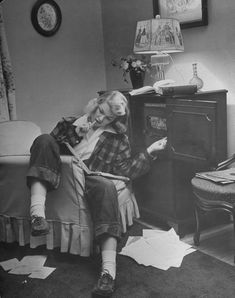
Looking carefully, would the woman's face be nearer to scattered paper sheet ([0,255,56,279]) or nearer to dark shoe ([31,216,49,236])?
dark shoe ([31,216,49,236])

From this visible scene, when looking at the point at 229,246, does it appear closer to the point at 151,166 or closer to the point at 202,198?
the point at 202,198

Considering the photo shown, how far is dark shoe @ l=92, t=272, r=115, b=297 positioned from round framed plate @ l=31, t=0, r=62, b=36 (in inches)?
78.0

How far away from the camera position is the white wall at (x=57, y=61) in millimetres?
3004

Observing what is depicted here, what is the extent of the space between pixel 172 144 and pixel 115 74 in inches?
49.5

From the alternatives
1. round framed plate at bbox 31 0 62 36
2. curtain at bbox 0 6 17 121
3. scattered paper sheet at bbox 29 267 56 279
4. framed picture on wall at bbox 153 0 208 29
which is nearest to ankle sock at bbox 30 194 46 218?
scattered paper sheet at bbox 29 267 56 279

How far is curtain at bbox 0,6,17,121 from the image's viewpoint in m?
2.77

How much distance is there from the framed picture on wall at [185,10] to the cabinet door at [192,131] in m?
0.64

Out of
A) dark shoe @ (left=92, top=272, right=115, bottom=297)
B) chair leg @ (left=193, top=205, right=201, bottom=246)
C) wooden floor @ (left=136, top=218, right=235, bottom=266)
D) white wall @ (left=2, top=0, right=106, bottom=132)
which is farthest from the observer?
white wall @ (left=2, top=0, right=106, bottom=132)

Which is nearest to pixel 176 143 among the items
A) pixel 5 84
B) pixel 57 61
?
pixel 5 84

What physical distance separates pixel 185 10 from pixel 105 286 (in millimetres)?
1774

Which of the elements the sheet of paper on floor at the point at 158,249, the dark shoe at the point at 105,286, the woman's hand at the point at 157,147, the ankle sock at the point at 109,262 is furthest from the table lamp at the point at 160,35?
the dark shoe at the point at 105,286

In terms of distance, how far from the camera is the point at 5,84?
282 centimetres

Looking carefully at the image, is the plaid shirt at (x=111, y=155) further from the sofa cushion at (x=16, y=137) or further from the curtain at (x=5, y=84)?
the curtain at (x=5, y=84)

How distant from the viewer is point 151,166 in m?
2.51
